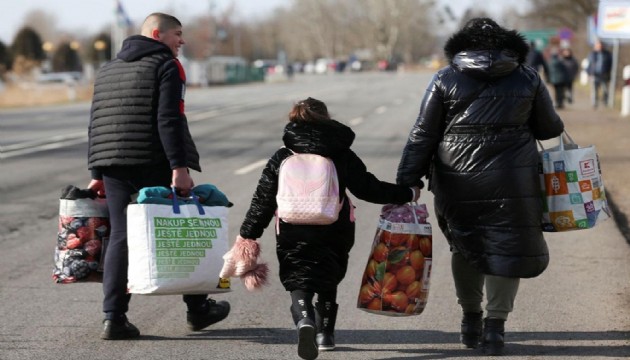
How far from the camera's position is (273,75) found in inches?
4117

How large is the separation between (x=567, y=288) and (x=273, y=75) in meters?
97.7

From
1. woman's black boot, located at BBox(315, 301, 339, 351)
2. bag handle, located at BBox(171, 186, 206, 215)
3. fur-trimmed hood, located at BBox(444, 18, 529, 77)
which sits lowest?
woman's black boot, located at BBox(315, 301, 339, 351)

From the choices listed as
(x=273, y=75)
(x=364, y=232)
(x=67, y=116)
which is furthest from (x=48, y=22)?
(x=364, y=232)

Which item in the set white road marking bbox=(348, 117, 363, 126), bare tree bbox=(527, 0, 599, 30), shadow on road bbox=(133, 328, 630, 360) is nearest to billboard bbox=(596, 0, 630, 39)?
white road marking bbox=(348, 117, 363, 126)

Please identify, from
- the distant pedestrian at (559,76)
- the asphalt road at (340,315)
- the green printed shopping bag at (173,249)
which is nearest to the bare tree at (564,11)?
the distant pedestrian at (559,76)

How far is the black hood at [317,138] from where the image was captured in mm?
5426

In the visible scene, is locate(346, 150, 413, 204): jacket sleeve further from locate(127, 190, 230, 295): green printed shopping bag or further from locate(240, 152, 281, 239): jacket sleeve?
locate(127, 190, 230, 295): green printed shopping bag

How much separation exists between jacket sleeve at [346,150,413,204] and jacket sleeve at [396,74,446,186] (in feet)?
0.33

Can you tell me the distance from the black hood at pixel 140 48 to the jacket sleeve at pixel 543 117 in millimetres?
1910

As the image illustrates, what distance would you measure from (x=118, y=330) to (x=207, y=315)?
1.69ft

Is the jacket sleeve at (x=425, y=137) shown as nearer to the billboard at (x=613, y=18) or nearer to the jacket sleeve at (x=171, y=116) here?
the jacket sleeve at (x=171, y=116)

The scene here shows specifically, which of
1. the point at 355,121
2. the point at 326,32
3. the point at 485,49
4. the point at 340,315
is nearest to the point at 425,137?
the point at 485,49

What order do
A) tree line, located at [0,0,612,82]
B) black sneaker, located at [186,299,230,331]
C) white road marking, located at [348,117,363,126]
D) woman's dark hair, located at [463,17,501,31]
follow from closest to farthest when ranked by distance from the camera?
1. woman's dark hair, located at [463,17,501,31]
2. black sneaker, located at [186,299,230,331]
3. white road marking, located at [348,117,363,126]
4. tree line, located at [0,0,612,82]

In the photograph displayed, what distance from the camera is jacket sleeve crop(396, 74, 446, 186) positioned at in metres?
5.55
